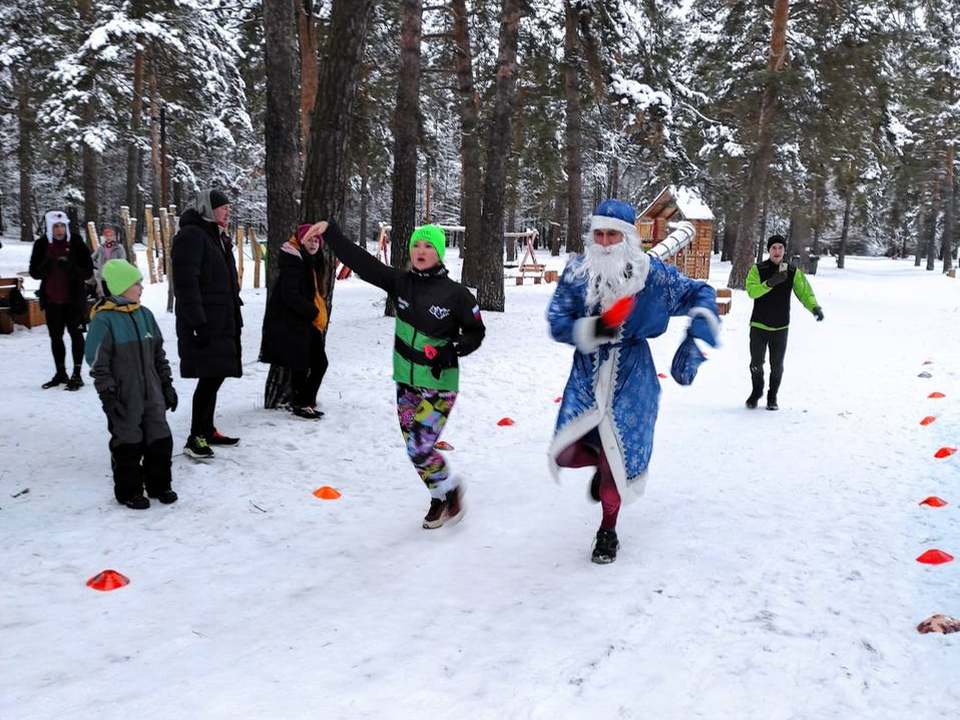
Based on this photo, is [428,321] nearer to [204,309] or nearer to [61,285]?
[204,309]

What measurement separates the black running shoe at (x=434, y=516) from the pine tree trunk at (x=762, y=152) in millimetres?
19055

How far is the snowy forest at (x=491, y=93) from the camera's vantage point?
9.42 metres

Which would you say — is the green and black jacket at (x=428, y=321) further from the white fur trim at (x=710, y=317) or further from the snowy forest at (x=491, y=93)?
the snowy forest at (x=491, y=93)

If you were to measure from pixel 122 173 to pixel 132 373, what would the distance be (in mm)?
45824

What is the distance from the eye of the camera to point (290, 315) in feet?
21.8

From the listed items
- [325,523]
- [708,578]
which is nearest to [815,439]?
[708,578]

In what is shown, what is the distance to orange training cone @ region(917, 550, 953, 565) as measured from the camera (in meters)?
4.23

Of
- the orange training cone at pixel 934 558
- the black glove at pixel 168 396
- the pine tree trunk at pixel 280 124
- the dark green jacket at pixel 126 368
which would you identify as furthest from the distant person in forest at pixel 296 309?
the orange training cone at pixel 934 558

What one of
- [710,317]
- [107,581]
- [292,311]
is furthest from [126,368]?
[710,317]

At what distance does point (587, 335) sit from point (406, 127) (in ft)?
33.2

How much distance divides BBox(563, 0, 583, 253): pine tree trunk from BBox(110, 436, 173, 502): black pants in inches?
494

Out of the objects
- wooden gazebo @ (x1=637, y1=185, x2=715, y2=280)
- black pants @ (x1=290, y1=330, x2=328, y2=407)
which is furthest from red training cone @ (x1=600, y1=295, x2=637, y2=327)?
wooden gazebo @ (x1=637, y1=185, x2=715, y2=280)

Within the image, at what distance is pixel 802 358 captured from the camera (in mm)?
11812

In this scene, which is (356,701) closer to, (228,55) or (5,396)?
(5,396)
